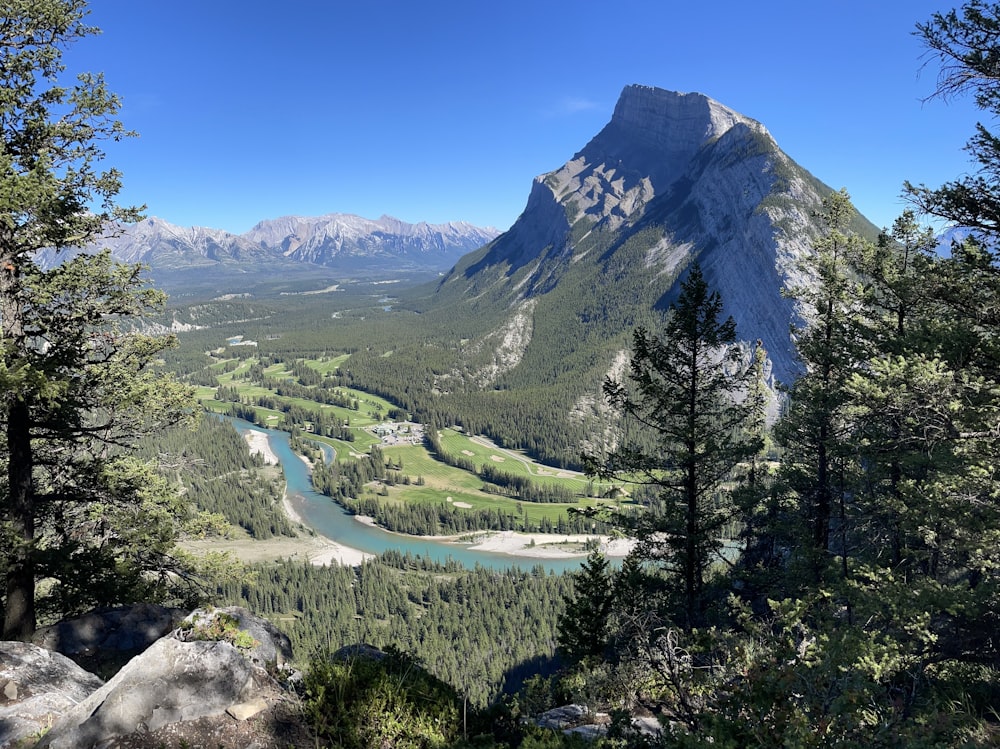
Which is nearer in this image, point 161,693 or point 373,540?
point 161,693

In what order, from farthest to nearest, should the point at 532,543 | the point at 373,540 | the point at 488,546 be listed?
the point at 373,540, the point at 488,546, the point at 532,543

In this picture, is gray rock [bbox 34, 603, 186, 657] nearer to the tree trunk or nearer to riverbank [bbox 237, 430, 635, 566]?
the tree trunk

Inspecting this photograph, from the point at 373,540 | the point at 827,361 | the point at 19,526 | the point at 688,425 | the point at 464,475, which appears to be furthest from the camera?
the point at 464,475

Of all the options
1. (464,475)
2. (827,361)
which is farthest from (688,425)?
(464,475)

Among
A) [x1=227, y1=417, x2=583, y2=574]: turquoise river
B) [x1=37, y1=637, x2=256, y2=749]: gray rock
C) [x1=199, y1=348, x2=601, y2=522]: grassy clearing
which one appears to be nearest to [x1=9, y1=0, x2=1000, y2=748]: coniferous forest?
[x1=37, y1=637, x2=256, y2=749]: gray rock

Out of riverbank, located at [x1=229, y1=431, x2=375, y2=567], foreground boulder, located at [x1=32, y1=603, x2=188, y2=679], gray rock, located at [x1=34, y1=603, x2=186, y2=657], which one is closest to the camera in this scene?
foreground boulder, located at [x1=32, y1=603, x2=188, y2=679]

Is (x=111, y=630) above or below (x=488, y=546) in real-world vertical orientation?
above

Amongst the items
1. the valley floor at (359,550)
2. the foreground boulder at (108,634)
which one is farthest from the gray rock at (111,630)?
A: the valley floor at (359,550)

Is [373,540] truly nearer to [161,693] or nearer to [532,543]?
[532,543]
